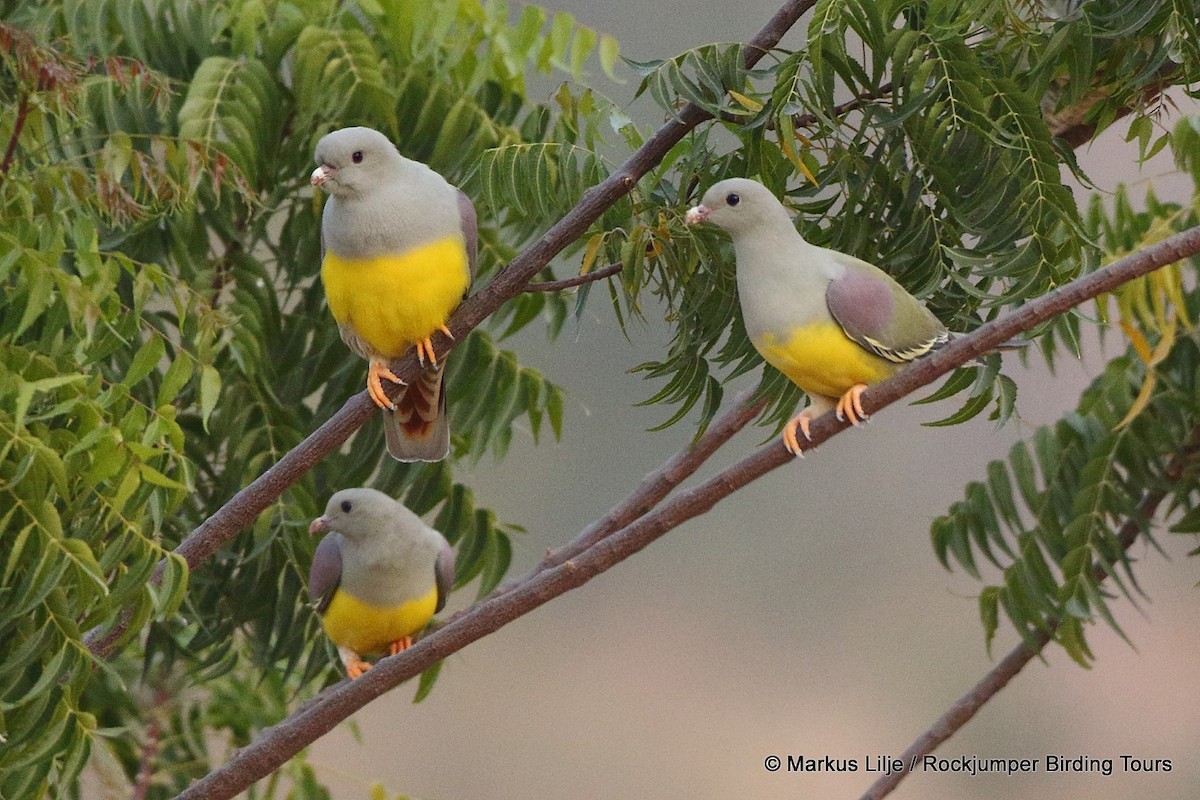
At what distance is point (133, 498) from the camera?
1815mm

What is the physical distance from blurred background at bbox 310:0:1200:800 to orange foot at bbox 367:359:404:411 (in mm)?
3592

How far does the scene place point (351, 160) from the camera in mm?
2188

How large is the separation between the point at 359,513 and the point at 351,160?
3.29ft

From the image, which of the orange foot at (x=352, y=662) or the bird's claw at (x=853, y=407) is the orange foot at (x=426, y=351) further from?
the orange foot at (x=352, y=662)

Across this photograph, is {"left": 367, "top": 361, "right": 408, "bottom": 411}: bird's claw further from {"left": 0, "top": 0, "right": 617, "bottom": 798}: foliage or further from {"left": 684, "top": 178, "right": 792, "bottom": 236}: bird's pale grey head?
{"left": 684, "top": 178, "right": 792, "bottom": 236}: bird's pale grey head

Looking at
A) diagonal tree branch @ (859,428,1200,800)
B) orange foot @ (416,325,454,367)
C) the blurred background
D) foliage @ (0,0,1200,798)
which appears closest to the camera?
foliage @ (0,0,1200,798)

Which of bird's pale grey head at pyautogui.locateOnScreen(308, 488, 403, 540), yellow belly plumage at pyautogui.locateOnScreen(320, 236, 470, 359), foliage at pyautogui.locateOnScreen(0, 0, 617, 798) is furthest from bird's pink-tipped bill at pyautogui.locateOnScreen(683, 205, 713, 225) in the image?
bird's pale grey head at pyautogui.locateOnScreen(308, 488, 403, 540)

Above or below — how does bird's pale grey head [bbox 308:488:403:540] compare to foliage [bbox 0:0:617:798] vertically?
below

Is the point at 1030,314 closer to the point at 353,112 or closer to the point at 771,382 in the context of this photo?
the point at 771,382

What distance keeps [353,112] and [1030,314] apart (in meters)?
1.70

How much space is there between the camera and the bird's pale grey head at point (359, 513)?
2902 millimetres

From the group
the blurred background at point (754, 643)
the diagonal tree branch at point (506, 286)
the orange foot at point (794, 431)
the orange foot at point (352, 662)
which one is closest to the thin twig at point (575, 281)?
the diagonal tree branch at point (506, 286)

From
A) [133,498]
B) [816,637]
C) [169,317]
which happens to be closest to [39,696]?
[133,498]

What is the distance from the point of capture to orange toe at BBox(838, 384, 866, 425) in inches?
77.9
